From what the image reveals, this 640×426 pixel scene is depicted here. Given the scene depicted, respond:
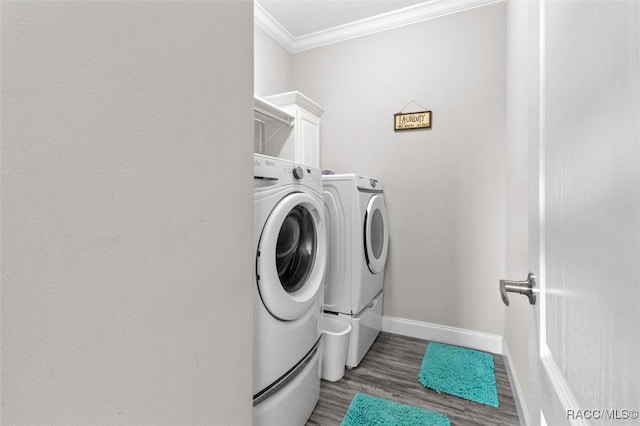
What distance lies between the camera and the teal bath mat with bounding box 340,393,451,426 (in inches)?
55.6

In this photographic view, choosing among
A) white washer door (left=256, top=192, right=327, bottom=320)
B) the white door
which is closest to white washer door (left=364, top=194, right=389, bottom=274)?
white washer door (left=256, top=192, right=327, bottom=320)

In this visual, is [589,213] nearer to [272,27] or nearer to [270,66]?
[270,66]

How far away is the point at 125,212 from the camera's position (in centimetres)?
46

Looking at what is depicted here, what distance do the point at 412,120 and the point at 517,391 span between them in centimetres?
189

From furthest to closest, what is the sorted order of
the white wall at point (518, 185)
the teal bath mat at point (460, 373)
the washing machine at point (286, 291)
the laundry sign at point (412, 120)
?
1. the laundry sign at point (412, 120)
2. the teal bath mat at point (460, 373)
3. the white wall at point (518, 185)
4. the washing machine at point (286, 291)

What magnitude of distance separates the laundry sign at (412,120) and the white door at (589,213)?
1.87 m

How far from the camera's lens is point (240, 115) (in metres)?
0.69

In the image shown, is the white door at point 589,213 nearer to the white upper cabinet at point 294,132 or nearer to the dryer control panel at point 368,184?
the dryer control panel at point 368,184

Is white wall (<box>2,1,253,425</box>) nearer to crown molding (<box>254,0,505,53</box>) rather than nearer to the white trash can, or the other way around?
the white trash can

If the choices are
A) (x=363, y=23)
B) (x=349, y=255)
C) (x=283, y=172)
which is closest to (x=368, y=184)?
(x=349, y=255)

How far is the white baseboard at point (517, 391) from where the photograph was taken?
1371 millimetres

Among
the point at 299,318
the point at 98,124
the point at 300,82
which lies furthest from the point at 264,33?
the point at 98,124

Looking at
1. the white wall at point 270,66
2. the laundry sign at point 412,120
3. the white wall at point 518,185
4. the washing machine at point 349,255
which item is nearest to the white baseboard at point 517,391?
the white wall at point 518,185

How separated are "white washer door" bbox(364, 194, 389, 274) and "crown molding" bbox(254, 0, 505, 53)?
143 centimetres
